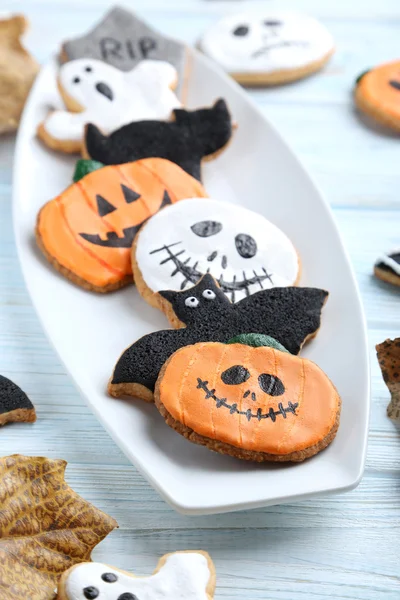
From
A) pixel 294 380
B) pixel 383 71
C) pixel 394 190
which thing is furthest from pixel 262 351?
pixel 383 71

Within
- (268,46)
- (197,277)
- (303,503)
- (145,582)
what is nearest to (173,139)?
(197,277)

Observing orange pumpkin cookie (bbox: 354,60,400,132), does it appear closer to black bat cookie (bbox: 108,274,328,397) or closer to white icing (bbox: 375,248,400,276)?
white icing (bbox: 375,248,400,276)

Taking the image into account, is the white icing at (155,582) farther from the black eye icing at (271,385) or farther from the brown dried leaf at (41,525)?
the black eye icing at (271,385)

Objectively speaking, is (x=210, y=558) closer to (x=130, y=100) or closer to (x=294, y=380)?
(x=294, y=380)

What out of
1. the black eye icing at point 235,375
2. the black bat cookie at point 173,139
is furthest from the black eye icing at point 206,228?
the black eye icing at point 235,375

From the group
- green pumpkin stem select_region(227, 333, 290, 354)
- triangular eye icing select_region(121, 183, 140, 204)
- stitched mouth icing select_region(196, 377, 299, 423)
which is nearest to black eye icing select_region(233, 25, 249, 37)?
triangular eye icing select_region(121, 183, 140, 204)
